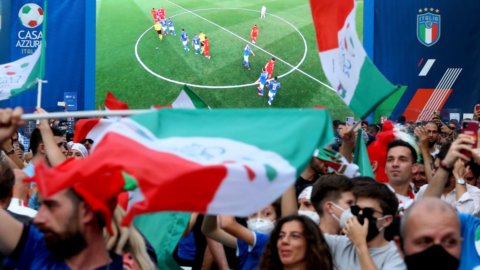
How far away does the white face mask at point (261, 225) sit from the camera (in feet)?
17.6

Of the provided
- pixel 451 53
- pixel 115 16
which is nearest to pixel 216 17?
pixel 115 16

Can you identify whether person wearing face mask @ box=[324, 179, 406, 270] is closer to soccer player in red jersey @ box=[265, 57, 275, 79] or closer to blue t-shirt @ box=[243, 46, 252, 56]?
soccer player in red jersey @ box=[265, 57, 275, 79]

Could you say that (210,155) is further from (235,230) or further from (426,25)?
(426,25)

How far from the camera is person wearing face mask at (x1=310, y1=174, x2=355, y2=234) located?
185 inches

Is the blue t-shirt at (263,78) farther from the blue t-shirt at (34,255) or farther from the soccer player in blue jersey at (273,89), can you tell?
the blue t-shirt at (34,255)

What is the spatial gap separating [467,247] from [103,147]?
2.21 m

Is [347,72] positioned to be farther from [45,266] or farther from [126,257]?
[45,266]

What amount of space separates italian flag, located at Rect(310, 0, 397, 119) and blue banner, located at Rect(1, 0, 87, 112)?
14182 millimetres

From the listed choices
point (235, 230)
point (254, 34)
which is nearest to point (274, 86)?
point (254, 34)

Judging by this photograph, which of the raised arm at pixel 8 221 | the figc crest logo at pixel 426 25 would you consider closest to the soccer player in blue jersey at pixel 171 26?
the figc crest logo at pixel 426 25

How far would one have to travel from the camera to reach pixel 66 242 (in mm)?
3086

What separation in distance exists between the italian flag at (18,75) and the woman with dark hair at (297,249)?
18.3 feet

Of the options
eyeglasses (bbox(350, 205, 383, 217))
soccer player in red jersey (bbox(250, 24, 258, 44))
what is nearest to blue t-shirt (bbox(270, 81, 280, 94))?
soccer player in red jersey (bbox(250, 24, 258, 44))

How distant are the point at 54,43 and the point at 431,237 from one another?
1799 centimetres
